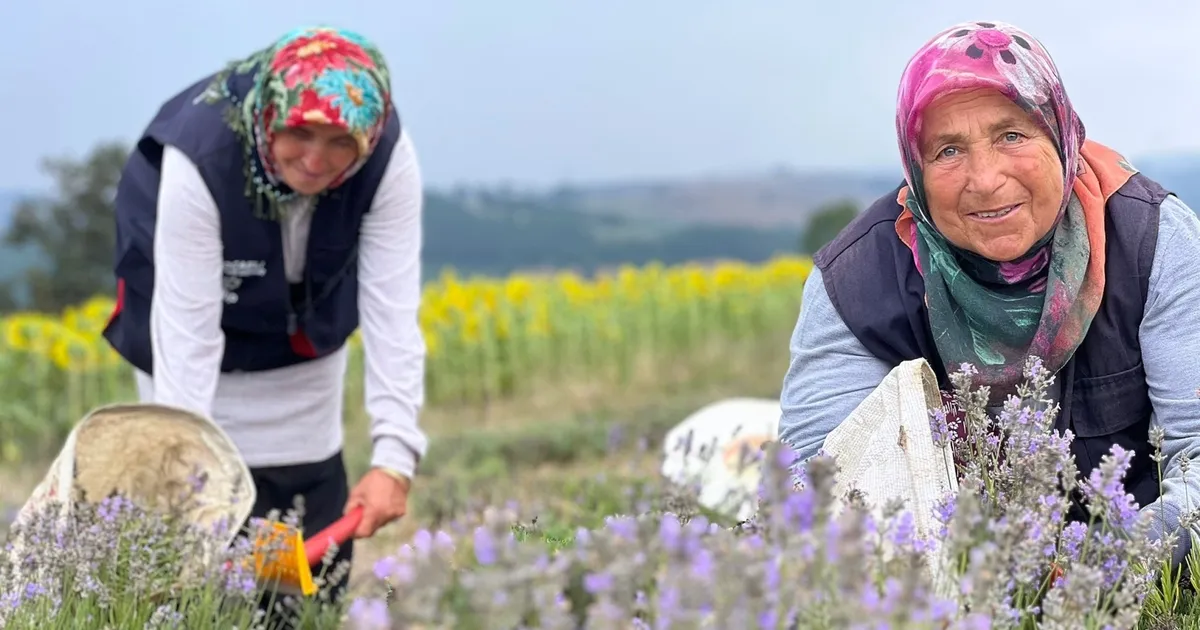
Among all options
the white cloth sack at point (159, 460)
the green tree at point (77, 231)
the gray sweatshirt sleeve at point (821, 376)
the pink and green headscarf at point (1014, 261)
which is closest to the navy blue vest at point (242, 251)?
the white cloth sack at point (159, 460)

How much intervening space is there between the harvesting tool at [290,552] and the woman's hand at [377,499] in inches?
1.2

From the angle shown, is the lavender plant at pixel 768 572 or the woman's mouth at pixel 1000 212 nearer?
the lavender plant at pixel 768 572

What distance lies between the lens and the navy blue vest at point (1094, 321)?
8.23 ft

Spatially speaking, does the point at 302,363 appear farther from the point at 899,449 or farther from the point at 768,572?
the point at 768,572

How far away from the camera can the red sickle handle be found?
3.10m

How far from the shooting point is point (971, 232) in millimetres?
2436

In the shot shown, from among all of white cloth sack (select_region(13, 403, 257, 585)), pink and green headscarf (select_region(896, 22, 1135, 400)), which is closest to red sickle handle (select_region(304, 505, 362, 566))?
white cloth sack (select_region(13, 403, 257, 585))

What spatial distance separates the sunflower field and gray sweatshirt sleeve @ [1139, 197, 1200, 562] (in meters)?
6.59

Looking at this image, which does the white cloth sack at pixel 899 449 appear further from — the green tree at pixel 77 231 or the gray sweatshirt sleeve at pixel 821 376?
the green tree at pixel 77 231

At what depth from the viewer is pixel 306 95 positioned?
123 inches

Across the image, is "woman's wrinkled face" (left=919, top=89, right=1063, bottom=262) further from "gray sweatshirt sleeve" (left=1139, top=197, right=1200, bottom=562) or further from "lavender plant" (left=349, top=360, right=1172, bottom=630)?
"lavender plant" (left=349, top=360, right=1172, bottom=630)

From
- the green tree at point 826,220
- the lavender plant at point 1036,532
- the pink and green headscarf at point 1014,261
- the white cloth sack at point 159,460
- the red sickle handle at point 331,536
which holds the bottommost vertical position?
the green tree at point 826,220

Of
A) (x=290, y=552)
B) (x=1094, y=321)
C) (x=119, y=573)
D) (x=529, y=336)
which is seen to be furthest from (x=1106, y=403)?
(x=529, y=336)

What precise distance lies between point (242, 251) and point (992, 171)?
204 cm
